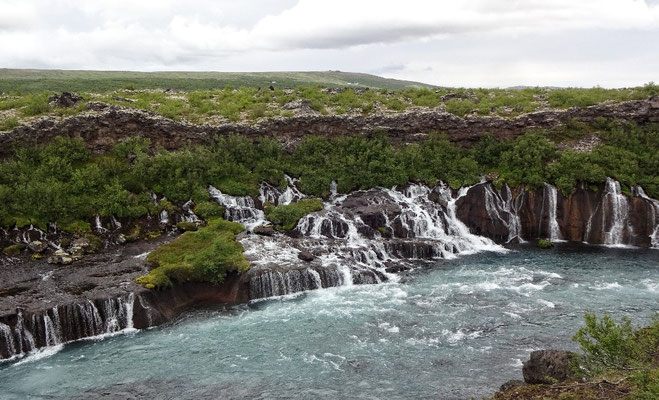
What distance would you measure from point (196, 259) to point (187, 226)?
9.41 meters

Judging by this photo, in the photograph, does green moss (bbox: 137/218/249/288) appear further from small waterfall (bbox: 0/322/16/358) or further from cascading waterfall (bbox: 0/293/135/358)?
small waterfall (bbox: 0/322/16/358)

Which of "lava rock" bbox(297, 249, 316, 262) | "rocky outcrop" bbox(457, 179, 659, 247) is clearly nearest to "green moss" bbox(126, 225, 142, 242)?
"lava rock" bbox(297, 249, 316, 262)

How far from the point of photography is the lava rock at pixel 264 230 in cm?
4181

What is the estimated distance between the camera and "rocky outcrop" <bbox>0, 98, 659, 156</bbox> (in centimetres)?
4734

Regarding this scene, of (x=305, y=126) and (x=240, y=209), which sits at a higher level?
(x=305, y=126)

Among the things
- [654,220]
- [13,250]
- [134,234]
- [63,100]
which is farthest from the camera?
[63,100]

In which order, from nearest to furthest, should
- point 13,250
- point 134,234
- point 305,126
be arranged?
point 13,250 < point 134,234 < point 305,126

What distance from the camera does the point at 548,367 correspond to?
67.4 feet

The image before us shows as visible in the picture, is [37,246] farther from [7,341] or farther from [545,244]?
[545,244]

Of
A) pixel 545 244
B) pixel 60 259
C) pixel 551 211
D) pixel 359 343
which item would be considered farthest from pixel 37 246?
pixel 551 211

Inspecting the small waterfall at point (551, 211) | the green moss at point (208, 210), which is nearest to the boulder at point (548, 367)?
the small waterfall at point (551, 211)

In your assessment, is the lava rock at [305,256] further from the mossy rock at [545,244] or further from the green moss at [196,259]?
the mossy rock at [545,244]

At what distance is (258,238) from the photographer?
134ft

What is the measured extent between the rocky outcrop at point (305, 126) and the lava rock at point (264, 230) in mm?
Answer: 14279
